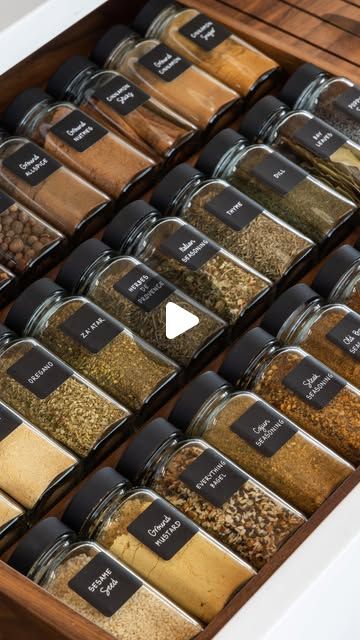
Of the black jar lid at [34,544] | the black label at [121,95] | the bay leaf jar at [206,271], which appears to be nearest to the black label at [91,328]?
the bay leaf jar at [206,271]

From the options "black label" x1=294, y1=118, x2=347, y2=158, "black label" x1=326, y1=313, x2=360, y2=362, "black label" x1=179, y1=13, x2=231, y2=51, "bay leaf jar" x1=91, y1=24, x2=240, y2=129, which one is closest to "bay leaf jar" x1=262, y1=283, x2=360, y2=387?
"black label" x1=326, y1=313, x2=360, y2=362

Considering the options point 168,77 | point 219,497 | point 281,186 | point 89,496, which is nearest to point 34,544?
point 89,496

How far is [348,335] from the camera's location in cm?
135

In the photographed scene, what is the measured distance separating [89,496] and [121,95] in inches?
22.7

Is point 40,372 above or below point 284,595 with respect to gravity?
below

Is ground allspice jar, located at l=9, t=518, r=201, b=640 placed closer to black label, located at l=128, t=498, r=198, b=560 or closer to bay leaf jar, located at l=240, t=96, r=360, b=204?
black label, located at l=128, t=498, r=198, b=560

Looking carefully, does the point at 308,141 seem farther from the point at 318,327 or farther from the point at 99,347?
the point at 99,347

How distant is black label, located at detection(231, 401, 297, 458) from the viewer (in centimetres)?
127

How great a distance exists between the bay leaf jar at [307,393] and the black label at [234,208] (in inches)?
6.4

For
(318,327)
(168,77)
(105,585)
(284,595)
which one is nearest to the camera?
(284,595)

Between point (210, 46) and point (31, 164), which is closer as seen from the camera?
point (31, 164)

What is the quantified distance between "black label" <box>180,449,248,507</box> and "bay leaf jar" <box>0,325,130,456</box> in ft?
0.37

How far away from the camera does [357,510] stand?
1.11 meters

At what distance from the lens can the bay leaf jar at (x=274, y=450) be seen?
4.14 ft
